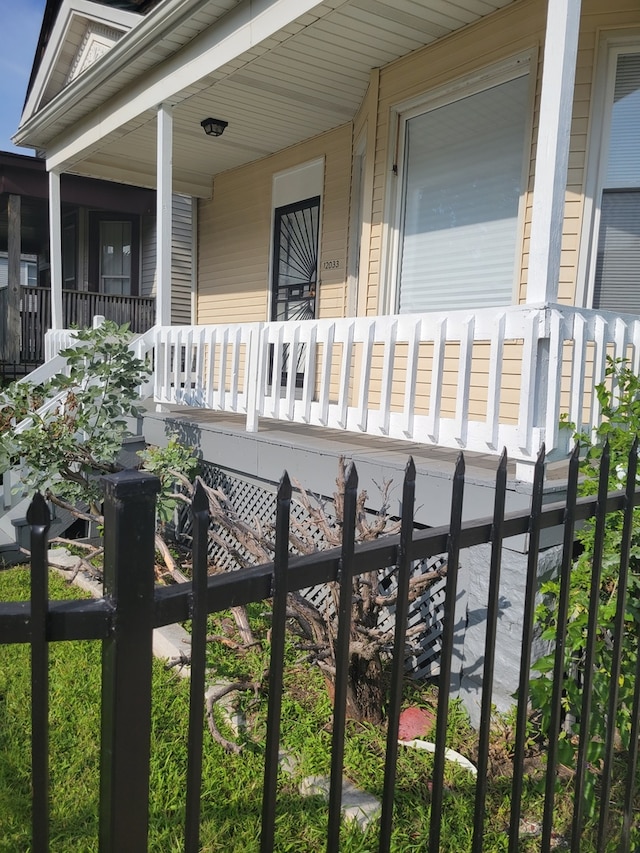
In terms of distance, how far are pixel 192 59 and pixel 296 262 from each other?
3.09 metres

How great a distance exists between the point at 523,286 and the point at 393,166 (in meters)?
1.84

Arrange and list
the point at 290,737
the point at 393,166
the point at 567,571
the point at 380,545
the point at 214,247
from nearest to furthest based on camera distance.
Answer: the point at 380,545
the point at 567,571
the point at 290,737
the point at 393,166
the point at 214,247

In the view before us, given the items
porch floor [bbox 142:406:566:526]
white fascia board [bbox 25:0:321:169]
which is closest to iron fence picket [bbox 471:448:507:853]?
porch floor [bbox 142:406:566:526]

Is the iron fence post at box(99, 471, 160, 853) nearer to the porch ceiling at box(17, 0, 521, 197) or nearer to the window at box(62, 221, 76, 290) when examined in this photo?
the porch ceiling at box(17, 0, 521, 197)

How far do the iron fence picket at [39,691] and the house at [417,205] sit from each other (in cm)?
257

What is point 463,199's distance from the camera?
18.3 feet

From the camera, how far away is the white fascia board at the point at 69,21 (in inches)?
298

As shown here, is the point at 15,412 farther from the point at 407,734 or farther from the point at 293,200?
the point at 293,200

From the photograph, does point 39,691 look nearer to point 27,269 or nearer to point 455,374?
point 455,374

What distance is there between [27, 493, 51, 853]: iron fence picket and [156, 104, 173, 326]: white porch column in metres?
5.58

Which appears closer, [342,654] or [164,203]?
[342,654]

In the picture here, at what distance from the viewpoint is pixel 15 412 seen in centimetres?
490

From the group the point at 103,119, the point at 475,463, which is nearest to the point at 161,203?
the point at 103,119

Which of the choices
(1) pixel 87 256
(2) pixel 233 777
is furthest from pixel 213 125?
(2) pixel 233 777
